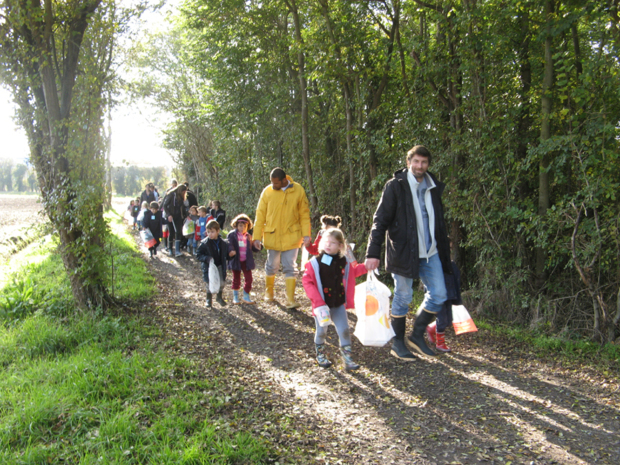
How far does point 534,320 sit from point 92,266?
5.77 m

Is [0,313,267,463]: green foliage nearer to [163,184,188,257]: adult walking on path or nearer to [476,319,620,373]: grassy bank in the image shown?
[476,319,620,373]: grassy bank

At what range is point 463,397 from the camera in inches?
149

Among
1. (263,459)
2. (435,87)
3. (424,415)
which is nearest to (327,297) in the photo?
(424,415)

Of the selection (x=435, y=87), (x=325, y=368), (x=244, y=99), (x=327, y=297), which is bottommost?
(x=325, y=368)

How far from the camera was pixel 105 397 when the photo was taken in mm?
3590

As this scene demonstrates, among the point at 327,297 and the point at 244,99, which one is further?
the point at 244,99

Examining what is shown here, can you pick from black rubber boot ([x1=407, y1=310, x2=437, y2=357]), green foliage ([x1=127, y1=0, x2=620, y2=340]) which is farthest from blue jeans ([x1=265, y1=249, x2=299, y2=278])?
black rubber boot ([x1=407, y1=310, x2=437, y2=357])

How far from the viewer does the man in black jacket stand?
172 inches

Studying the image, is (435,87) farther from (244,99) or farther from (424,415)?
(244,99)

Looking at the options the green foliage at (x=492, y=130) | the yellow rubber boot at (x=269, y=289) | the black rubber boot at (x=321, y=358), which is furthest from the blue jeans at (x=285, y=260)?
the black rubber boot at (x=321, y=358)

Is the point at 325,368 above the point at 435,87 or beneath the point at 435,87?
beneath

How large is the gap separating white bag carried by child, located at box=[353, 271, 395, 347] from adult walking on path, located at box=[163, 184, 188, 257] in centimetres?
934

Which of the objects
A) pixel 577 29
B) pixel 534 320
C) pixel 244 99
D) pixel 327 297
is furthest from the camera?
pixel 244 99

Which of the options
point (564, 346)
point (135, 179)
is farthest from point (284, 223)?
point (135, 179)
